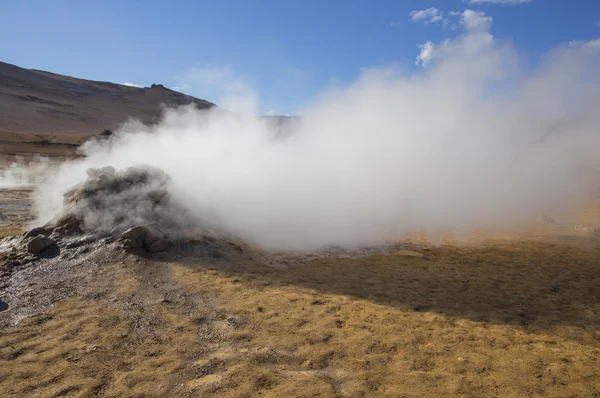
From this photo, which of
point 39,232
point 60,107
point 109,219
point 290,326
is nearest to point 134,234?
point 109,219

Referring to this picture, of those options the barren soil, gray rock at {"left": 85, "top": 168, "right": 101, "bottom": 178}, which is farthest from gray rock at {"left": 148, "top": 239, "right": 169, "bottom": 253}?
gray rock at {"left": 85, "top": 168, "right": 101, "bottom": 178}

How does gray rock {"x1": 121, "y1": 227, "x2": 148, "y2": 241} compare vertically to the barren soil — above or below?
above

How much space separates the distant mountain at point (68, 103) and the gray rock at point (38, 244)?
24533 millimetres

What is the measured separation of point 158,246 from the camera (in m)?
5.19

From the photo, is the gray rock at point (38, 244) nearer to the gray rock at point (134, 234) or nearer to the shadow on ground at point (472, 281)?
the gray rock at point (134, 234)

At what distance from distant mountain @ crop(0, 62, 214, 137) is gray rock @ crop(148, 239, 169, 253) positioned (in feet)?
83.7

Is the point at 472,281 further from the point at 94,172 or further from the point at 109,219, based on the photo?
the point at 94,172

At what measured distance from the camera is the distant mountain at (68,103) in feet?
104

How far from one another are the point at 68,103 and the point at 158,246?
47.9 meters

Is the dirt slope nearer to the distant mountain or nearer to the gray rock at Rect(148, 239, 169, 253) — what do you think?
the distant mountain

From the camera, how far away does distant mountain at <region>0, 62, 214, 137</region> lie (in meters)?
31.6

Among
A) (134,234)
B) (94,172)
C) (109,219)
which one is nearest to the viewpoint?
A: (134,234)

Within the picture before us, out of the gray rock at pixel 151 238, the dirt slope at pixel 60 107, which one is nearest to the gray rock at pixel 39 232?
the gray rock at pixel 151 238

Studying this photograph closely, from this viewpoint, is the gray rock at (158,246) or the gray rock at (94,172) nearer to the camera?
the gray rock at (158,246)
